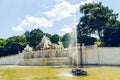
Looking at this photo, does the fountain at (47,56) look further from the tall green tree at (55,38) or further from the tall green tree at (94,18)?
the tall green tree at (55,38)

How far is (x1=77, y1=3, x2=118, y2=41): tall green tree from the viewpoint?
6112 cm

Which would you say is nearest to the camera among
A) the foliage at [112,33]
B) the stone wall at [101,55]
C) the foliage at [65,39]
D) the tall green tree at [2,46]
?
the stone wall at [101,55]

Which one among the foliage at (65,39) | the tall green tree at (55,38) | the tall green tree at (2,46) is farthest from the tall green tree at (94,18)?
the tall green tree at (2,46)

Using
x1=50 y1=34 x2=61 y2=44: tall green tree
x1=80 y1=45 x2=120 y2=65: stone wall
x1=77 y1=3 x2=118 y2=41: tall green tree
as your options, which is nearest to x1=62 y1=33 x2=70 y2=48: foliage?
x1=50 y1=34 x2=61 y2=44: tall green tree

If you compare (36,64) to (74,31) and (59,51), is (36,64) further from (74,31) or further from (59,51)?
(74,31)

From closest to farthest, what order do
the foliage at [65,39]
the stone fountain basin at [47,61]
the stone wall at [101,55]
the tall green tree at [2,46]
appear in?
the stone wall at [101,55], the stone fountain basin at [47,61], the foliage at [65,39], the tall green tree at [2,46]

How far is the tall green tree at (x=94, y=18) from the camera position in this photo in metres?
61.1

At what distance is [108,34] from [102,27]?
362 centimetres

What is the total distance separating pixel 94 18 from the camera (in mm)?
60500

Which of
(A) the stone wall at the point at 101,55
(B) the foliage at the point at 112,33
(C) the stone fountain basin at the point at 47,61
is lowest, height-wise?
(C) the stone fountain basin at the point at 47,61

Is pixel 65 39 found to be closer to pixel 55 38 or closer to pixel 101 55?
pixel 55 38

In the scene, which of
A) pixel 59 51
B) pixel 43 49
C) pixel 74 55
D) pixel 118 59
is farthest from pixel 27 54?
pixel 118 59

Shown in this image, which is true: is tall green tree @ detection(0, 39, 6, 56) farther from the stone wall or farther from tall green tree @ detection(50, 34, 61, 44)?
the stone wall

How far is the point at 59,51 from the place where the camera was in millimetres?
57719
